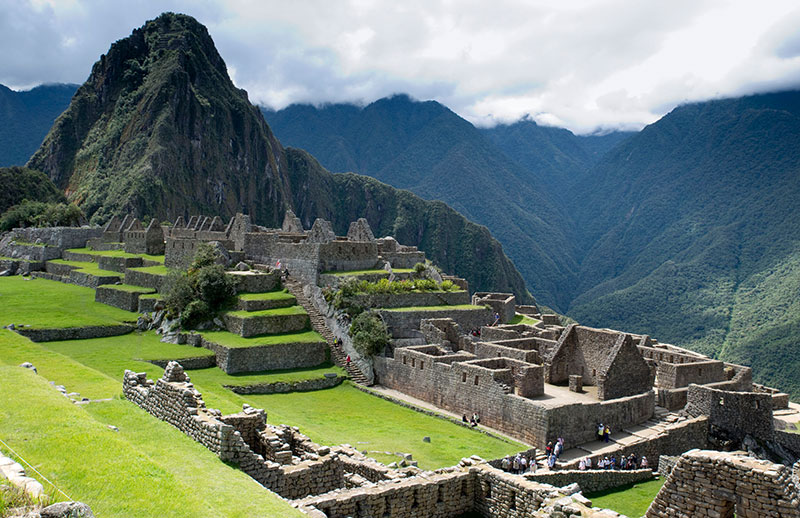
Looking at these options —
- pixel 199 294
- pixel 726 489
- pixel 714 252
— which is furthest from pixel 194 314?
pixel 714 252

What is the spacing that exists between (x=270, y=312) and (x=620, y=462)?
1704cm

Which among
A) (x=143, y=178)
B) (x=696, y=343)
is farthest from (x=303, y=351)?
(x=143, y=178)

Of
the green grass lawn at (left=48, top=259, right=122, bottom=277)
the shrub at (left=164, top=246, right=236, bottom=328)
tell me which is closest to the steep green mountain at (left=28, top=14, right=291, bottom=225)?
the green grass lawn at (left=48, top=259, right=122, bottom=277)

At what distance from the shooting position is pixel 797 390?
195 ft

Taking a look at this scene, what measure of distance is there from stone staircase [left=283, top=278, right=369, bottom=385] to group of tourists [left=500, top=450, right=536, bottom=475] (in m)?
10.3

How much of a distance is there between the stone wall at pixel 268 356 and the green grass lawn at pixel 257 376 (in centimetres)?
33

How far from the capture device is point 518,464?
17.0 metres

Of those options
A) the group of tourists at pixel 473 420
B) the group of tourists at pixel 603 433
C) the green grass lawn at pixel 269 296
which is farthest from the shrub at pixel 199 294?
the group of tourists at pixel 603 433

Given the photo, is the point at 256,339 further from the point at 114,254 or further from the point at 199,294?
the point at 114,254

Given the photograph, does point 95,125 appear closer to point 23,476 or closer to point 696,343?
point 696,343

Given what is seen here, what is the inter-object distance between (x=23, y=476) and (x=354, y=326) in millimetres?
22745

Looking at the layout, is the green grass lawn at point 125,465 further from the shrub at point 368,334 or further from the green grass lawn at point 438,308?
the green grass lawn at point 438,308

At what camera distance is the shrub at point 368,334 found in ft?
90.5

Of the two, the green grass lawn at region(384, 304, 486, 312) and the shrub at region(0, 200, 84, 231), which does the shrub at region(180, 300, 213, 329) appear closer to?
the green grass lawn at region(384, 304, 486, 312)
